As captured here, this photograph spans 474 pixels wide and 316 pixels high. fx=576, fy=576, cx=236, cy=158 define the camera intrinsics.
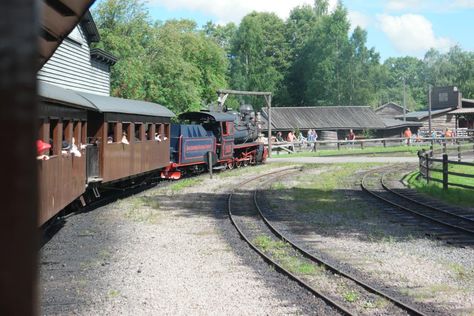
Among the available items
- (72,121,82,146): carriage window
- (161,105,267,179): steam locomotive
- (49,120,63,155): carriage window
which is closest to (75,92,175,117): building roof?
(72,121,82,146): carriage window

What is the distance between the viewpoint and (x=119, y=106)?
15320 mm

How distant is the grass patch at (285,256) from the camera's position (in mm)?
8547

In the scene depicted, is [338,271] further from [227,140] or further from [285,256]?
[227,140]

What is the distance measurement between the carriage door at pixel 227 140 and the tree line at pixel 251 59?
920 cm

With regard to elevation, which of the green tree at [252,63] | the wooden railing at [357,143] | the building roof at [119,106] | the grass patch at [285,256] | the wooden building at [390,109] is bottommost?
the grass patch at [285,256]

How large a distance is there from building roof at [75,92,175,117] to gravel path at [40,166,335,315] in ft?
8.81

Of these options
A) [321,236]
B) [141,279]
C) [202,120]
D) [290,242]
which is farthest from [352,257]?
[202,120]

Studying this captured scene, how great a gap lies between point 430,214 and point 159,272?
834 centimetres

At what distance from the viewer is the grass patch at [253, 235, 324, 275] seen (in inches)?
336

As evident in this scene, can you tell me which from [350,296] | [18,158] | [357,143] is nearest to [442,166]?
[350,296]

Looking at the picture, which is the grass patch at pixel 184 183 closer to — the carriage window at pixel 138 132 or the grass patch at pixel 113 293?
the carriage window at pixel 138 132

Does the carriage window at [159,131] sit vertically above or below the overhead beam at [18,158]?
above

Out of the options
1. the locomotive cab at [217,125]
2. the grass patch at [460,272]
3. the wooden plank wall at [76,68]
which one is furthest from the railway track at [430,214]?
the wooden plank wall at [76,68]

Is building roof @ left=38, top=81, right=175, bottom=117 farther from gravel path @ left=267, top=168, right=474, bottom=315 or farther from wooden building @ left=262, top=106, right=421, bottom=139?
wooden building @ left=262, top=106, right=421, bottom=139
